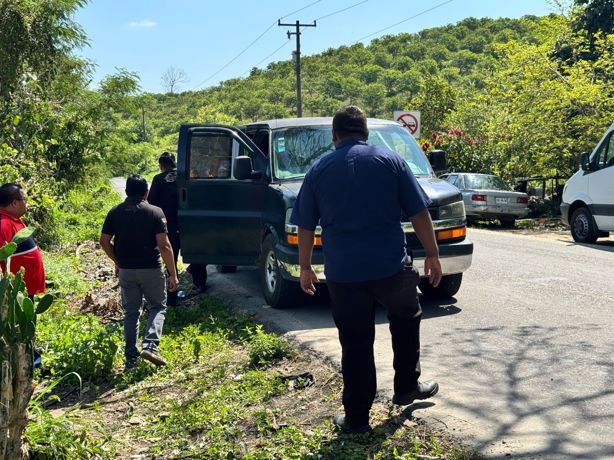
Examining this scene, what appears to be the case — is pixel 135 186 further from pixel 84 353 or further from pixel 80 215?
pixel 80 215

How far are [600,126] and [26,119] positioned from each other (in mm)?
14906

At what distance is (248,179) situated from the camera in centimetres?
806

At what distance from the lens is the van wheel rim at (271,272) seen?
25.8ft

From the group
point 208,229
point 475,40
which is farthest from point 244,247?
Answer: point 475,40

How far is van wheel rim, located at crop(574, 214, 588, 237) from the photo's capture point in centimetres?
1405

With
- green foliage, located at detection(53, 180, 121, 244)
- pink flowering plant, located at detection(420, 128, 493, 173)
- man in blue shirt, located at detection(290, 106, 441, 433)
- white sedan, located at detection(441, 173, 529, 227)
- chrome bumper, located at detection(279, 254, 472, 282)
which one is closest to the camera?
man in blue shirt, located at detection(290, 106, 441, 433)

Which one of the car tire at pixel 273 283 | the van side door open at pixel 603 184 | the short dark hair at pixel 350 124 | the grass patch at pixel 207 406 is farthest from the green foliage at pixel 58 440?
the van side door open at pixel 603 184

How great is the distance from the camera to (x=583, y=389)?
4.80 metres

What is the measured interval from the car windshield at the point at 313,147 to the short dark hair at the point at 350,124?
3.84 m

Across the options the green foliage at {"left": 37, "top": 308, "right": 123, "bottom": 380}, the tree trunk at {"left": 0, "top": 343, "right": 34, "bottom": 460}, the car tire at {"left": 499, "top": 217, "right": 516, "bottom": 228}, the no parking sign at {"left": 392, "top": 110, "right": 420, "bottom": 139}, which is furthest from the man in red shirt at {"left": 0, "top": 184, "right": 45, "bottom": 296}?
the car tire at {"left": 499, "top": 217, "right": 516, "bottom": 228}

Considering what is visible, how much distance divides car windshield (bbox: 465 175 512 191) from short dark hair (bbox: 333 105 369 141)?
15855 mm

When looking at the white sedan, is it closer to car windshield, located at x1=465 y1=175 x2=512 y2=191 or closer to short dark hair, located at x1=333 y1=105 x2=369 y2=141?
car windshield, located at x1=465 y1=175 x2=512 y2=191

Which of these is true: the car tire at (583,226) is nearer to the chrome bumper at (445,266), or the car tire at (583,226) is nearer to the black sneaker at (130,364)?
the chrome bumper at (445,266)

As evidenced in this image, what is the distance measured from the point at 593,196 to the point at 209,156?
8.62 meters
